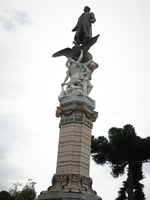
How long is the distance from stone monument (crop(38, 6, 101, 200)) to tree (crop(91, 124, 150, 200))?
1737 centimetres

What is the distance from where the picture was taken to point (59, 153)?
14.0 m

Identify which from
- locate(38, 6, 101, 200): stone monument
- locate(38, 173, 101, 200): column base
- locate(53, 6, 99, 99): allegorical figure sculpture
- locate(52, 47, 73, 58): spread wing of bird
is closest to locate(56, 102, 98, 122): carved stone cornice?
locate(38, 6, 101, 200): stone monument

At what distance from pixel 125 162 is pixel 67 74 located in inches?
762

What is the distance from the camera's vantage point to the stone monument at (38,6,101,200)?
12.9 m

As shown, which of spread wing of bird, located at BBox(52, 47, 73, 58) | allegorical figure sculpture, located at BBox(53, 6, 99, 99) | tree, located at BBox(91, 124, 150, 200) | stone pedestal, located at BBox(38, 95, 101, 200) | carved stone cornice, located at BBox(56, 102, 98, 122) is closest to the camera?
stone pedestal, located at BBox(38, 95, 101, 200)

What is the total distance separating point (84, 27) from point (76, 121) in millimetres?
6623

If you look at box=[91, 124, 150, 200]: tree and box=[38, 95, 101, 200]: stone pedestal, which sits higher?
box=[91, 124, 150, 200]: tree

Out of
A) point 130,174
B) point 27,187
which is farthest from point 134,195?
point 27,187

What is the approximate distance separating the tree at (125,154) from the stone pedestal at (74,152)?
17.7 metres

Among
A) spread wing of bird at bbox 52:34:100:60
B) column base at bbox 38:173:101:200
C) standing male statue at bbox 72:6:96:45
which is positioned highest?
standing male statue at bbox 72:6:96:45

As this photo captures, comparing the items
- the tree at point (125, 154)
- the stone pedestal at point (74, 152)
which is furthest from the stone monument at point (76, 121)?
the tree at point (125, 154)

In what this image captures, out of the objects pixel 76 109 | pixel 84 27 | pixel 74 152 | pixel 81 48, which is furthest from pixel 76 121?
pixel 84 27

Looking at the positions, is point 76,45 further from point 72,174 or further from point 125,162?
point 125,162

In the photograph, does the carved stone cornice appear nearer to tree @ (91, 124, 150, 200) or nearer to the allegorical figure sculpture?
the allegorical figure sculpture
